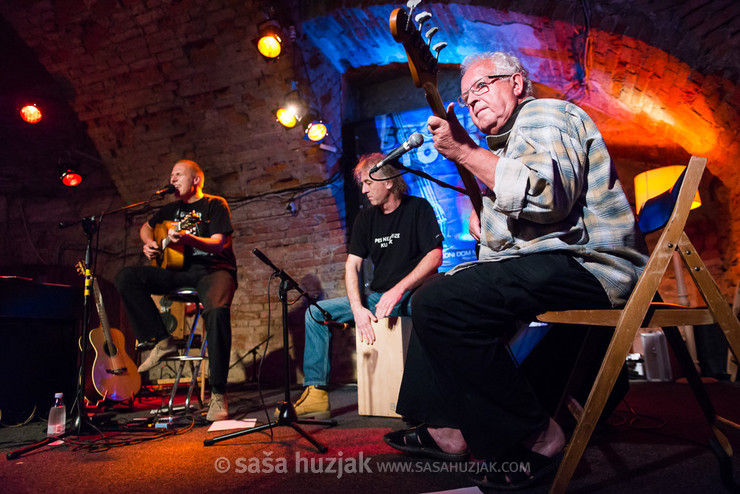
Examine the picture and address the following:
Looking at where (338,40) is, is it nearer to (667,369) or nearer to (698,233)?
(698,233)

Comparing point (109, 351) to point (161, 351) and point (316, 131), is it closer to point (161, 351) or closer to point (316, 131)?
point (161, 351)

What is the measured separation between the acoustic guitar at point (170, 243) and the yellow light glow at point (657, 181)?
13.0 feet

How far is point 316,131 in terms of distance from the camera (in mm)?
4996

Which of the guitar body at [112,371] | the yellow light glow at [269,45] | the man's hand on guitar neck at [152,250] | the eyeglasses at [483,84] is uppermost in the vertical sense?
the yellow light glow at [269,45]

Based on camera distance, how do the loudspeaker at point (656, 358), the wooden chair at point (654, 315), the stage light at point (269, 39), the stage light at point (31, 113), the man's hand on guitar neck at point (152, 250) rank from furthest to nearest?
the stage light at point (31, 113), the stage light at point (269, 39), the loudspeaker at point (656, 358), the man's hand on guitar neck at point (152, 250), the wooden chair at point (654, 315)

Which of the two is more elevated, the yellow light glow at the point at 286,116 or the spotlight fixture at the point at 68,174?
the yellow light glow at the point at 286,116

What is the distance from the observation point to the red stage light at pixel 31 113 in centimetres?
510

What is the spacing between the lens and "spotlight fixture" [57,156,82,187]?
4.01 meters

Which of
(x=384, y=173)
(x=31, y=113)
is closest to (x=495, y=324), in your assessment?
(x=384, y=173)

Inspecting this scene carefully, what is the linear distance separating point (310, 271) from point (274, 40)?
2.61m

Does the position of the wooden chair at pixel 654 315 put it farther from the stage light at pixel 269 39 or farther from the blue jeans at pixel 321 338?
the stage light at pixel 269 39

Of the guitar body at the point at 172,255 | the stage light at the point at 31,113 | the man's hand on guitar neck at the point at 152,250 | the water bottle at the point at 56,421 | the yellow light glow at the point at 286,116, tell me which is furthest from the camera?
the stage light at the point at 31,113

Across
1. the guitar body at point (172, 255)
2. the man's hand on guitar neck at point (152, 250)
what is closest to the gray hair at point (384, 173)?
the guitar body at point (172, 255)

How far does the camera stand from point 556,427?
146 cm
